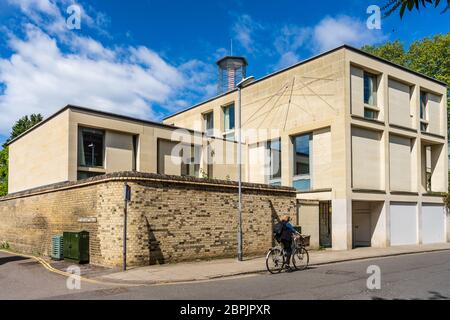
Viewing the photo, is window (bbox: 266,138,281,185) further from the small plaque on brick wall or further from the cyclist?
the small plaque on brick wall

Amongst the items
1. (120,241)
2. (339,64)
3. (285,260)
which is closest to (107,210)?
(120,241)

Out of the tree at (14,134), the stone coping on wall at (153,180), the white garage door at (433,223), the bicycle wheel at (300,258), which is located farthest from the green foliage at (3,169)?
the white garage door at (433,223)

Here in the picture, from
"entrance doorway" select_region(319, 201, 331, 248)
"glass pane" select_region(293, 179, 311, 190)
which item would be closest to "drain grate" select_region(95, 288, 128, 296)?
"entrance doorway" select_region(319, 201, 331, 248)

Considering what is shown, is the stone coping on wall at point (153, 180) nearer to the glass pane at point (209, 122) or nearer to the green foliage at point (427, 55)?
the glass pane at point (209, 122)

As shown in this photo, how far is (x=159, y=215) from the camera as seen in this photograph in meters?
14.1

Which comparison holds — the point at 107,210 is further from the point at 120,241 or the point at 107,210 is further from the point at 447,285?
the point at 447,285

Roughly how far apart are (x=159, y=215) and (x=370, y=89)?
15845mm

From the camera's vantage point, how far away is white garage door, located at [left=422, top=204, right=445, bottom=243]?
87.0 ft

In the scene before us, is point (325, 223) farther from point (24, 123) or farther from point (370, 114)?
point (24, 123)

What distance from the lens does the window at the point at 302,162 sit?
24.3 meters

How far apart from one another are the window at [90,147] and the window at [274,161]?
34.2 feet

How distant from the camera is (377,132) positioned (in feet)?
79.2

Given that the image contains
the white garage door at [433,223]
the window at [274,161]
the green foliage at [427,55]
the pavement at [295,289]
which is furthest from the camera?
the green foliage at [427,55]

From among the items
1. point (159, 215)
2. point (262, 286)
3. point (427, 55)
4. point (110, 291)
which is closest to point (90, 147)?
point (159, 215)
